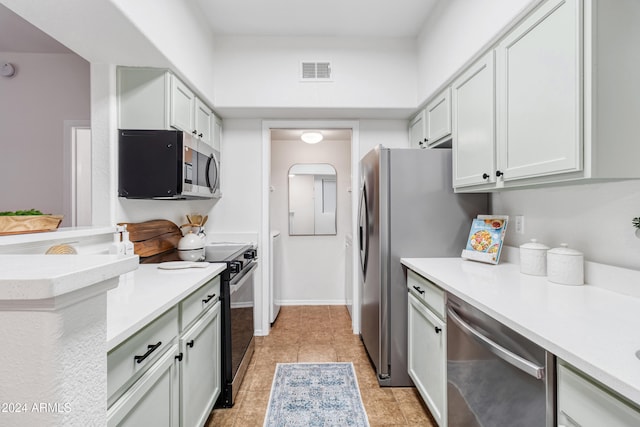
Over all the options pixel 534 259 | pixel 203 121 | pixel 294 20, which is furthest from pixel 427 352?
pixel 294 20

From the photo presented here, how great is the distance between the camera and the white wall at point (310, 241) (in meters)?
4.07

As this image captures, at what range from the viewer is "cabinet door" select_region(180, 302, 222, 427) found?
4.56 ft

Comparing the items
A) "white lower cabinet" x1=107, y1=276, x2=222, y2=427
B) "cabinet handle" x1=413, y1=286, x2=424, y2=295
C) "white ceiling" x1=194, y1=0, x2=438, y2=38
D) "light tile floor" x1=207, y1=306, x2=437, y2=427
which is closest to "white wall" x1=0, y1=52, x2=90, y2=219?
"white ceiling" x1=194, y1=0, x2=438, y2=38

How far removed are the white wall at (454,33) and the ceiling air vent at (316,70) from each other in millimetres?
803

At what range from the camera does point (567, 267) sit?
141 centimetres

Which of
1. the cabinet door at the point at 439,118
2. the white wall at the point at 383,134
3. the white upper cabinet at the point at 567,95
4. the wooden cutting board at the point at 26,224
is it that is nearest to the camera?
the white upper cabinet at the point at 567,95

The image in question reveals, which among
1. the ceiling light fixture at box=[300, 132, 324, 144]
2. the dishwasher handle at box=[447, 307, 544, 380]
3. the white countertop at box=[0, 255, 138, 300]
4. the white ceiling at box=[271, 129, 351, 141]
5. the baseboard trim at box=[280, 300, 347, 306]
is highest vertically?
the white ceiling at box=[271, 129, 351, 141]

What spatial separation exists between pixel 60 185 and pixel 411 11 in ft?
10.4

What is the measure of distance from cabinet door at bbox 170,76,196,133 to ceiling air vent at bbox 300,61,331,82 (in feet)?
3.19

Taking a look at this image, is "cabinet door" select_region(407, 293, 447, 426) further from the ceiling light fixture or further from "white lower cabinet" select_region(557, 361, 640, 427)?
the ceiling light fixture

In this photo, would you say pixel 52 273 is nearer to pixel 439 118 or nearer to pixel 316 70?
pixel 439 118

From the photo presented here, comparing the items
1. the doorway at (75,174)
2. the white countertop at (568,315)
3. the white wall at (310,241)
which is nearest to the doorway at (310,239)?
the white wall at (310,241)

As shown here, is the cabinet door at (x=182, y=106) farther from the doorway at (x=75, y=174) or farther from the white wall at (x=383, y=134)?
the white wall at (x=383, y=134)

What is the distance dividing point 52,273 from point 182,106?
6.72 ft
